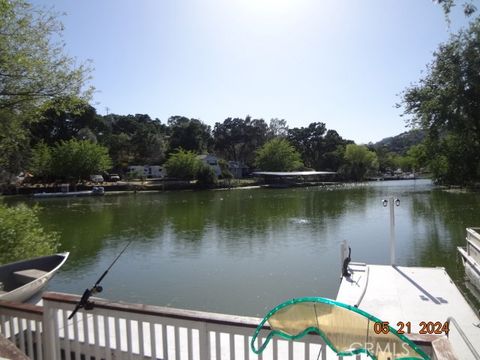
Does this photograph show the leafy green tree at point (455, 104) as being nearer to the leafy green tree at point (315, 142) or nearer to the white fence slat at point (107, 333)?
the white fence slat at point (107, 333)

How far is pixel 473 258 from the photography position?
9.34m

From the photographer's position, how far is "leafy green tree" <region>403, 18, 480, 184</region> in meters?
17.0

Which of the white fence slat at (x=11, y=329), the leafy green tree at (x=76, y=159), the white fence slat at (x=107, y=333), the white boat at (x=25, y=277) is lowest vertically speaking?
the white boat at (x=25, y=277)

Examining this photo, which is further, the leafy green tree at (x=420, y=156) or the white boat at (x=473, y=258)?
the leafy green tree at (x=420, y=156)

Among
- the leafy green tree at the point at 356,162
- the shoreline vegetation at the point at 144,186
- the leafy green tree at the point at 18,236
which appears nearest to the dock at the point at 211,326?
the leafy green tree at the point at 18,236

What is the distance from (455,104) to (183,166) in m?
44.2

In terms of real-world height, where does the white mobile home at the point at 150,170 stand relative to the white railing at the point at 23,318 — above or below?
above

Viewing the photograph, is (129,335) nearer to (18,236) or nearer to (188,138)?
(18,236)

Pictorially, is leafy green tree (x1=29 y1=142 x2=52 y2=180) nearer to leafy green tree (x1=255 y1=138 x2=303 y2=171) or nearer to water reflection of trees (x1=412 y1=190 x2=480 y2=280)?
leafy green tree (x1=255 y1=138 x2=303 y2=171)

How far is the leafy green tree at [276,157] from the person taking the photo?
70.0 metres

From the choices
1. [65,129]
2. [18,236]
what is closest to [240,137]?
[65,129]

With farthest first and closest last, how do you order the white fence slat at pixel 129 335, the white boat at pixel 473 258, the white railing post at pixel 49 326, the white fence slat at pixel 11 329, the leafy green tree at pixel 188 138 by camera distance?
the leafy green tree at pixel 188 138 → the white boat at pixel 473 258 → the white fence slat at pixel 11 329 → the white railing post at pixel 49 326 → the white fence slat at pixel 129 335

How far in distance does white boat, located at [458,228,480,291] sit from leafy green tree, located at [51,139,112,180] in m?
49.3

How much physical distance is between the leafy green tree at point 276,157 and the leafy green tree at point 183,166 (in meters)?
16.3
